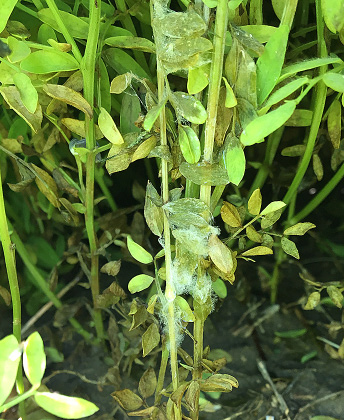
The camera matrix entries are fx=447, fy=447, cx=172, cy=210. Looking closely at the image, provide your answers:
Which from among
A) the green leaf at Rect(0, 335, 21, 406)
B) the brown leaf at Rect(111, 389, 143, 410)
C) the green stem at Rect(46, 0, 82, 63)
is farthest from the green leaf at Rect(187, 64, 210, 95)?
the brown leaf at Rect(111, 389, 143, 410)

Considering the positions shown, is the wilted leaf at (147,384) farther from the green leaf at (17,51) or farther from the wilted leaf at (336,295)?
the green leaf at (17,51)

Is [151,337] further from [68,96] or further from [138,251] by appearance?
[68,96]

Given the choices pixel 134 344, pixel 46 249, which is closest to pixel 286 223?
pixel 134 344

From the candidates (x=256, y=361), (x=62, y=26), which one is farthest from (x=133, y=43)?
(x=256, y=361)

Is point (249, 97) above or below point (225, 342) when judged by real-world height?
above

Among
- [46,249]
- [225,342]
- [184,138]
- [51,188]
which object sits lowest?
[225,342]

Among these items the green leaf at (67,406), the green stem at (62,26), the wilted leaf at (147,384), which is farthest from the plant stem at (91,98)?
the green leaf at (67,406)

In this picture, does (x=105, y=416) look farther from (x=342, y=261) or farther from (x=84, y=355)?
(x=342, y=261)
